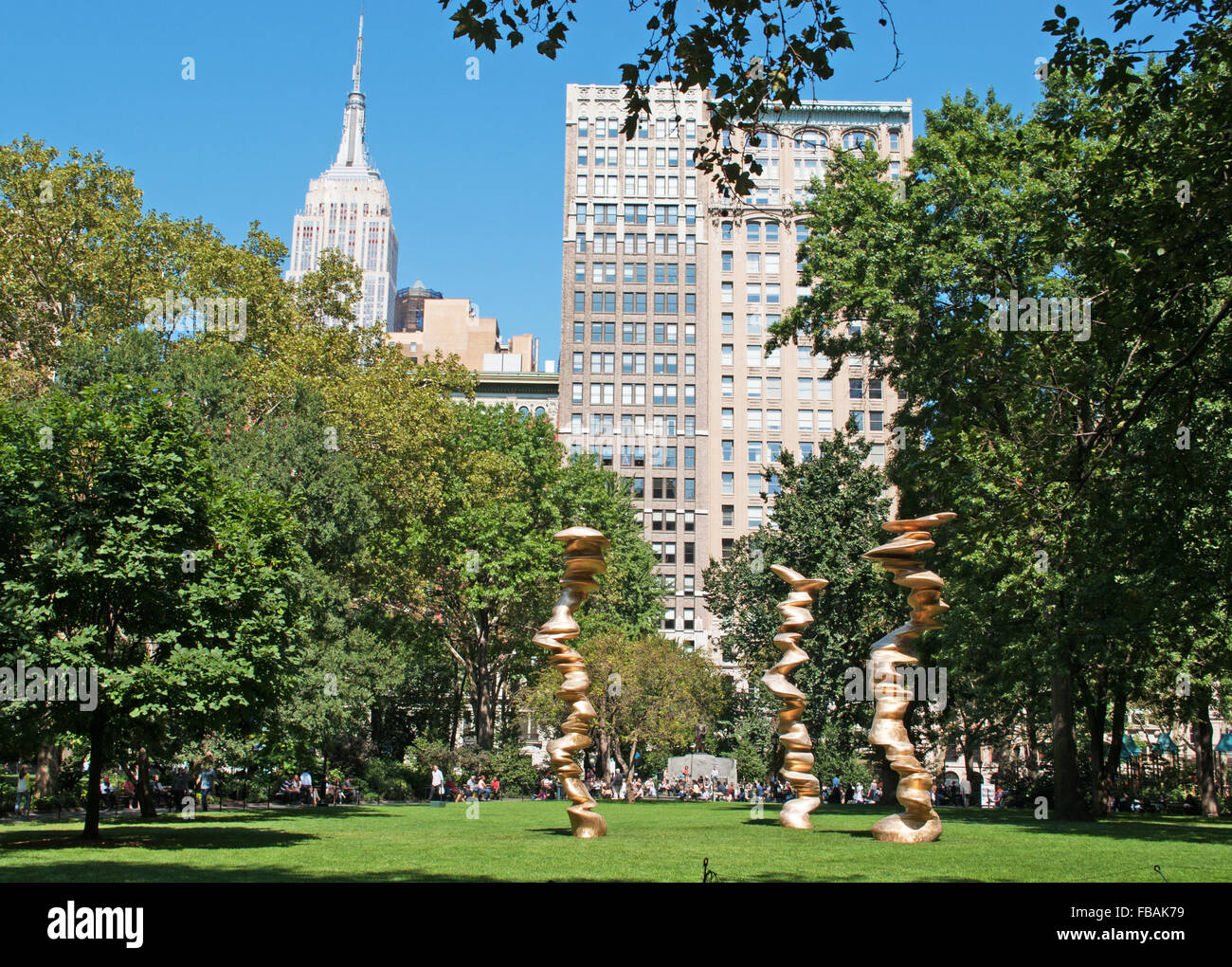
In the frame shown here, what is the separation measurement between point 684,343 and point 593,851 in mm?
90903

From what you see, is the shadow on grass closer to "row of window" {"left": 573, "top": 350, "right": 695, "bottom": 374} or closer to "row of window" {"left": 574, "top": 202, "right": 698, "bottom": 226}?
"row of window" {"left": 573, "top": 350, "right": 695, "bottom": 374}

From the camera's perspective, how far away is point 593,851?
18.3 m

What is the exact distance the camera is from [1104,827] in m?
28.0

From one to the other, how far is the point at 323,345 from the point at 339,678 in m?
15.0

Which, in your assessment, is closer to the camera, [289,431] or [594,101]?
[289,431]

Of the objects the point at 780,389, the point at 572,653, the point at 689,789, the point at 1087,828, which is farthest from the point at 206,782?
the point at 780,389

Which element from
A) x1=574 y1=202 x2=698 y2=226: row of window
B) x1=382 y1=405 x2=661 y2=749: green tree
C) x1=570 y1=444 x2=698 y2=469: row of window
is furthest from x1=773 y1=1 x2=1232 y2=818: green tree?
x1=574 y1=202 x2=698 y2=226: row of window

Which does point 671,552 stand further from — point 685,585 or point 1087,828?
point 1087,828

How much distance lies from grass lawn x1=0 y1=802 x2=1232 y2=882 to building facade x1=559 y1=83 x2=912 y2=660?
246 ft

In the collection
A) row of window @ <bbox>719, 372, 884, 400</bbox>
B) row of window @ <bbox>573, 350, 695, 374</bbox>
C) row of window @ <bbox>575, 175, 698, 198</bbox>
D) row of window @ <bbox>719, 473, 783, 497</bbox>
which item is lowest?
row of window @ <bbox>719, 473, 783, 497</bbox>

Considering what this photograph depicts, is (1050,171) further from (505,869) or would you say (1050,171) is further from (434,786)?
(434,786)

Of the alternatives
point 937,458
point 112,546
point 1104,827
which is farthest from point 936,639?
point 112,546

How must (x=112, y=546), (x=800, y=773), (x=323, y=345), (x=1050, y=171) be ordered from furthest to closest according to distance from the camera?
(x=323, y=345) < (x=1050, y=171) < (x=800, y=773) < (x=112, y=546)

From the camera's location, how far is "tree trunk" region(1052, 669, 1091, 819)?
32.6 meters
